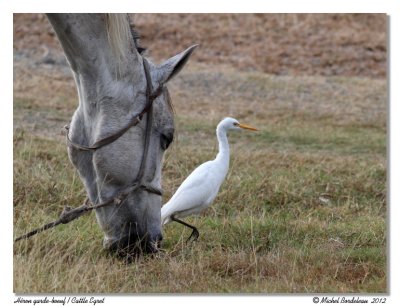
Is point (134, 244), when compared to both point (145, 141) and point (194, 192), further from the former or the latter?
point (194, 192)

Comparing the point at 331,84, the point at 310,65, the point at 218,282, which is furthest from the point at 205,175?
the point at 310,65

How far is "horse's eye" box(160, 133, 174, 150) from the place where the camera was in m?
4.38

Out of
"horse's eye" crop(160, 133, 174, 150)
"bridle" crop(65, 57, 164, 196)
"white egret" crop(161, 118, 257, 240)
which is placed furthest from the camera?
"white egret" crop(161, 118, 257, 240)

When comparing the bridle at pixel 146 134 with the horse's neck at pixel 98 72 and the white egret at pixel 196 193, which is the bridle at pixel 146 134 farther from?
the white egret at pixel 196 193

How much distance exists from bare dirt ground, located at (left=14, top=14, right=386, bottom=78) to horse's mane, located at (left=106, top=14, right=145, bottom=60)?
10.4m

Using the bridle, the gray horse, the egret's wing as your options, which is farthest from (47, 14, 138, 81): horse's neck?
the egret's wing

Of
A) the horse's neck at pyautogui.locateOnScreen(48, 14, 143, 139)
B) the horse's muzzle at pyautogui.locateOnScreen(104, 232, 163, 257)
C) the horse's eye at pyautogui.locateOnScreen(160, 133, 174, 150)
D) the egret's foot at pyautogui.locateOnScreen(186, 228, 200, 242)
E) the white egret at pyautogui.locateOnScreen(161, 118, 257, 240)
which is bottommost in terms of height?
the egret's foot at pyautogui.locateOnScreen(186, 228, 200, 242)

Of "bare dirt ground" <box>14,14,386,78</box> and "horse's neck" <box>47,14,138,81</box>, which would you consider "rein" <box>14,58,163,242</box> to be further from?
"bare dirt ground" <box>14,14,386,78</box>

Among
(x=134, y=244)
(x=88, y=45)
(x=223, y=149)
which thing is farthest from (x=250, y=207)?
(x=88, y=45)

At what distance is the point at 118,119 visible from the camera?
4.24 m

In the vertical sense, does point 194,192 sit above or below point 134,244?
above

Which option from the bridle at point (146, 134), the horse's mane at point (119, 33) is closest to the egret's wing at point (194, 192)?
the bridle at point (146, 134)

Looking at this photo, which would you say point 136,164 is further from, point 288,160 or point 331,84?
point 331,84

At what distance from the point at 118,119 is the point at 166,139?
322mm
